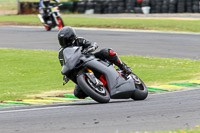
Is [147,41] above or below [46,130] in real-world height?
below

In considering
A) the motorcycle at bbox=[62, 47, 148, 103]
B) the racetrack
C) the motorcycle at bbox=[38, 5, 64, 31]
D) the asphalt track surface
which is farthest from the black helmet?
the motorcycle at bbox=[38, 5, 64, 31]

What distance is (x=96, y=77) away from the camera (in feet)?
28.0

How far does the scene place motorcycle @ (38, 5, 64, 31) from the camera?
27922 millimetres

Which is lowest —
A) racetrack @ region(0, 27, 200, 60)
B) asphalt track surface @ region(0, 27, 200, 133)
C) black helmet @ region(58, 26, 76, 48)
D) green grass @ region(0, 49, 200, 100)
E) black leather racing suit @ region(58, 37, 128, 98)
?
racetrack @ region(0, 27, 200, 60)

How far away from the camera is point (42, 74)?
14.1 meters

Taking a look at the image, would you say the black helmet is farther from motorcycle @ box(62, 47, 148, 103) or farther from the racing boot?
the racing boot

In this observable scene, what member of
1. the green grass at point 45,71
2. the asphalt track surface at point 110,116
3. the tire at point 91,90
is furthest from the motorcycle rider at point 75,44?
the green grass at point 45,71

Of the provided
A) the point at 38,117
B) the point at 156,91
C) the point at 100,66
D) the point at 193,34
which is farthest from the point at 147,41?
the point at 38,117

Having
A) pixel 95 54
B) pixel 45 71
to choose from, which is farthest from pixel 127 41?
pixel 95 54

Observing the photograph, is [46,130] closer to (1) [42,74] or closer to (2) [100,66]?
(2) [100,66]

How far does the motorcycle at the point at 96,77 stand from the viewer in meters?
8.09

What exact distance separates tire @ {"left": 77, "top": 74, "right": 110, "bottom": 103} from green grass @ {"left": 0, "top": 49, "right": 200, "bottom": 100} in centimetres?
223

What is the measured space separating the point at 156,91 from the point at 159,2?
30.2 metres

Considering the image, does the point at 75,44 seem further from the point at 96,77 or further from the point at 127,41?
the point at 127,41
